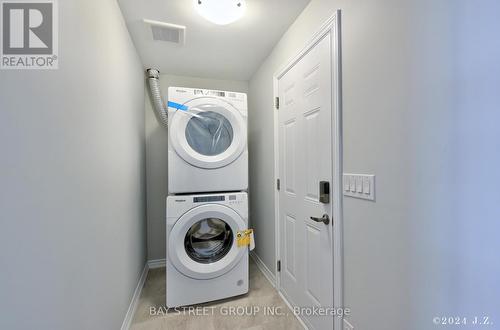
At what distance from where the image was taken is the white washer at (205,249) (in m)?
1.65

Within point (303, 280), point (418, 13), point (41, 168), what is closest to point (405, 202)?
point (418, 13)

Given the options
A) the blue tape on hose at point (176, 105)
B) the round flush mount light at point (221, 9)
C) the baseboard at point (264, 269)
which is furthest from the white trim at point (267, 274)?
the round flush mount light at point (221, 9)

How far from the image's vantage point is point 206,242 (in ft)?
6.13

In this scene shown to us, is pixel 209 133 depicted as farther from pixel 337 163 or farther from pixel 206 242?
pixel 337 163

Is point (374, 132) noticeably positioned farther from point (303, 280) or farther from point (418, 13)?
point (303, 280)

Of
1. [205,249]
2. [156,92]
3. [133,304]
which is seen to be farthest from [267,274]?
[156,92]

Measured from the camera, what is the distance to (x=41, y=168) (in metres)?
0.68

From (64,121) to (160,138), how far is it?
1.74 meters

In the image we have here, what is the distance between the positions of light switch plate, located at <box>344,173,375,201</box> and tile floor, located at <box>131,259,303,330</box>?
3.57ft

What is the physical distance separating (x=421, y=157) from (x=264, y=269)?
1.90 m

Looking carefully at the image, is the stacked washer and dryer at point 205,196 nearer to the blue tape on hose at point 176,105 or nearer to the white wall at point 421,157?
the blue tape on hose at point 176,105

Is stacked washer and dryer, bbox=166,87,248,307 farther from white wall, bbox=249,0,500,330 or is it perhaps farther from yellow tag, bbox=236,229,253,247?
white wall, bbox=249,0,500,330

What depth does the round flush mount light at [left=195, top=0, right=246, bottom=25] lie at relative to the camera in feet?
4.30
